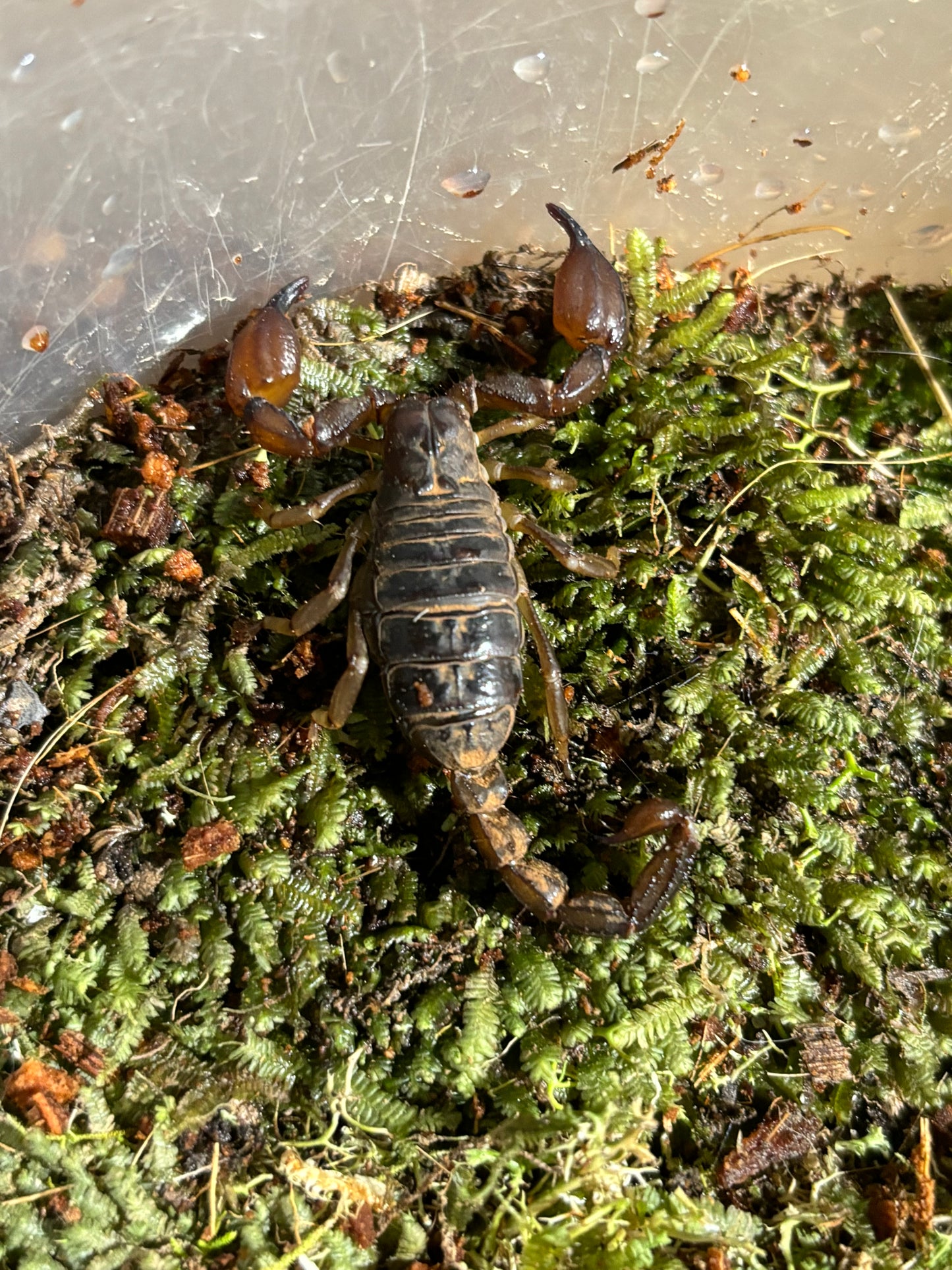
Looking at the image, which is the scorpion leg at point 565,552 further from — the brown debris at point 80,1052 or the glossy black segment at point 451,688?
the brown debris at point 80,1052

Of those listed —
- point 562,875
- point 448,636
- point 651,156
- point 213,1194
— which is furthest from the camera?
point 651,156

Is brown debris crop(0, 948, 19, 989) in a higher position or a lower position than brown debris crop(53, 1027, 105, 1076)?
higher

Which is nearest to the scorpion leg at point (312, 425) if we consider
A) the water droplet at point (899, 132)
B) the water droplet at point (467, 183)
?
the water droplet at point (467, 183)

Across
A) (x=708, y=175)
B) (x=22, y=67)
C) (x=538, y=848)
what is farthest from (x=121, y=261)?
(x=538, y=848)

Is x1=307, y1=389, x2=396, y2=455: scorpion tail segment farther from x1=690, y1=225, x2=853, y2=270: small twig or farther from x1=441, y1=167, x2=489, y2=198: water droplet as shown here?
x1=690, y1=225, x2=853, y2=270: small twig

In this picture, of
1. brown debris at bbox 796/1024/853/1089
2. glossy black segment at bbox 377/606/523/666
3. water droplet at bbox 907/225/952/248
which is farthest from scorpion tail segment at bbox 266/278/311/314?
brown debris at bbox 796/1024/853/1089

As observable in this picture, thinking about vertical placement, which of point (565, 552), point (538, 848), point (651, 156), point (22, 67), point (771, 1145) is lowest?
point (771, 1145)

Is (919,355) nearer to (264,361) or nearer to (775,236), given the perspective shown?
(775,236)
